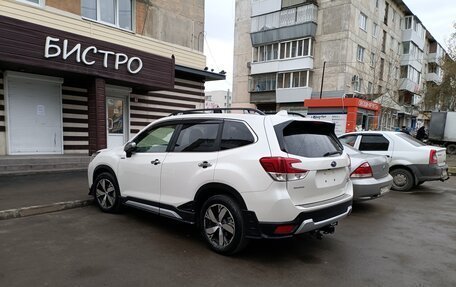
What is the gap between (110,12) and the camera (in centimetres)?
1145

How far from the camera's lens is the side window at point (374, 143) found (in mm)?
8508

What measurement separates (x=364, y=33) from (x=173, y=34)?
82.8ft

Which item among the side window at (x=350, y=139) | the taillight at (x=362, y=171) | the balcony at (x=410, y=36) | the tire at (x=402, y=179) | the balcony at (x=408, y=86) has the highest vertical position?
the balcony at (x=410, y=36)

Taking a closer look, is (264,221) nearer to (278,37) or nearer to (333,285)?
(333,285)

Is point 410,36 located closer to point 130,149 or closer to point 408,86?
point 408,86

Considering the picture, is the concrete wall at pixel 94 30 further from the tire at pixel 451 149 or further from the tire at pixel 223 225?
the tire at pixel 451 149

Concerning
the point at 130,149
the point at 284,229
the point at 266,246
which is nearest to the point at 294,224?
the point at 284,229

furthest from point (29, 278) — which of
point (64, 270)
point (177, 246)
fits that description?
point (177, 246)

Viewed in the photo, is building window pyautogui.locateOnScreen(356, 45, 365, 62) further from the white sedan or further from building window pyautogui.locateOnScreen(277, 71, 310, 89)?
the white sedan

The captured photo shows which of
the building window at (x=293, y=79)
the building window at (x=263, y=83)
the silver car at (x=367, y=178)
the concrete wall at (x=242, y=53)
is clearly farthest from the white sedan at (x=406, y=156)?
the concrete wall at (x=242, y=53)

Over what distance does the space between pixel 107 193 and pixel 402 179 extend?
23.6ft

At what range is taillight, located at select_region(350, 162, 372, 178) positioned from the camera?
6074 mm

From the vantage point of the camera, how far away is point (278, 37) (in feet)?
106

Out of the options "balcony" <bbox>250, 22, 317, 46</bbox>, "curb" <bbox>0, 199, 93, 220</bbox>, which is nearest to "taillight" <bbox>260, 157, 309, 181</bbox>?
"curb" <bbox>0, 199, 93, 220</bbox>
